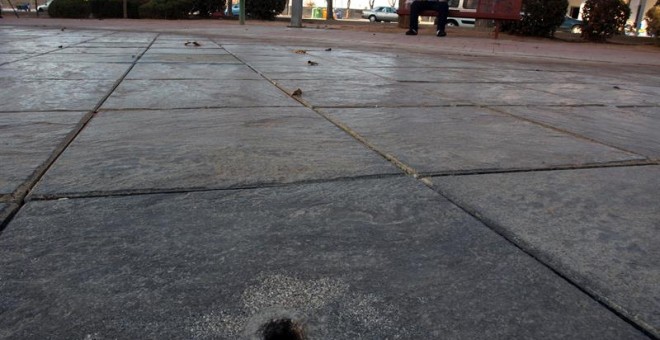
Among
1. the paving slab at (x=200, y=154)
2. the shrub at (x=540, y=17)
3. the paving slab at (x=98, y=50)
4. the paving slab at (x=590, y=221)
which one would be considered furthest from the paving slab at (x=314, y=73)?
the shrub at (x=540, y=17)

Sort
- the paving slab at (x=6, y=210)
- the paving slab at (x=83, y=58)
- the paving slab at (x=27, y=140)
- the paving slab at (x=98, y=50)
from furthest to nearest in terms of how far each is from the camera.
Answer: the paving slab at (x=98, y=50), the paving slab at (x=83, y=58), the paving slab at (x=27, y=140), the paving slab at (x=6, y=210)

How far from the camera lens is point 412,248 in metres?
1.30

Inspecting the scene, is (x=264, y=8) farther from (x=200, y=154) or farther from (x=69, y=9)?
(x=200, y=154)

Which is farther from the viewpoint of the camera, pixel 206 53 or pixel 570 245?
pixel 206 53

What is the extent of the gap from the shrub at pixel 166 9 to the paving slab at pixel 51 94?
1963cm

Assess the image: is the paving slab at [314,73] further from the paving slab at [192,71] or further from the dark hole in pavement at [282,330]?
the dark hole in pavement at [282,330]

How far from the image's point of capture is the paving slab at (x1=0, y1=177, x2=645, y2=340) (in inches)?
38.3

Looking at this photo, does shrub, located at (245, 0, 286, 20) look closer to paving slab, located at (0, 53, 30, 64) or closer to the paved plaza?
paving slab, located at (0, 53, 30, 64)

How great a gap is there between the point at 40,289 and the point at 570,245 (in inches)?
53.2

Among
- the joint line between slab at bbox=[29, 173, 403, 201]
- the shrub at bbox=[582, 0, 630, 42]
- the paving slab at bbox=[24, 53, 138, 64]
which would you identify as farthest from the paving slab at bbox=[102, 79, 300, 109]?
the shrub at bbox=[582, 0, 630, 42]

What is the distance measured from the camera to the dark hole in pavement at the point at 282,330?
3.10ft

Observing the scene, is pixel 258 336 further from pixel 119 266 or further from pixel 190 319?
pixel 119 266

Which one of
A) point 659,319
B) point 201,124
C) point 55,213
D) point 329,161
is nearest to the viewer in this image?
point 659,319

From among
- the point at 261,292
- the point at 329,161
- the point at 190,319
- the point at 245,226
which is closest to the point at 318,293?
the point at 261,292
